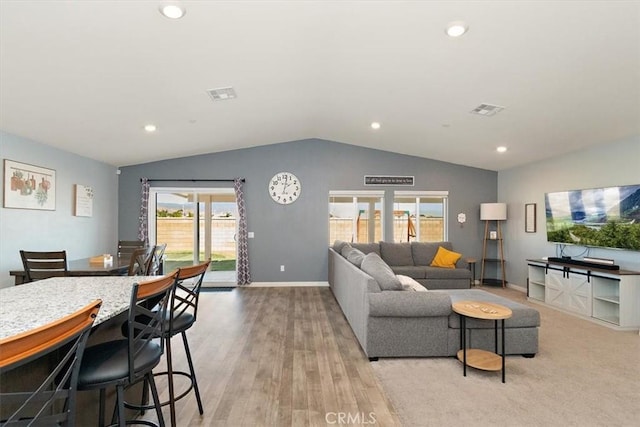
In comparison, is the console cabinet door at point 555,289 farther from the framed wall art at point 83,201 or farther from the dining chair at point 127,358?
the framed wall art at point 83,201

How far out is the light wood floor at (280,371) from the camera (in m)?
2.25

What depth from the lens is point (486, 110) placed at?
4.26 meters

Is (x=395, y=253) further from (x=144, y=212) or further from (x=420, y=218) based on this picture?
(x=144, y=212)

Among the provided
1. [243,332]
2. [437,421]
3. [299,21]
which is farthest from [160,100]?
[437,421]

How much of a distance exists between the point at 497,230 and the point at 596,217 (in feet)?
7.41

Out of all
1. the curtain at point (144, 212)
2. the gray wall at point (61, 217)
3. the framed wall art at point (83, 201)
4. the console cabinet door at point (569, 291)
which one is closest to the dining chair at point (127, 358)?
the gray wall at point (61, 217)

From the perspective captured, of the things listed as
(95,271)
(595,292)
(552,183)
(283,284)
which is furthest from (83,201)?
(552,183)

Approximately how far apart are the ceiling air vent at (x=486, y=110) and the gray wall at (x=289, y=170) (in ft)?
8.86

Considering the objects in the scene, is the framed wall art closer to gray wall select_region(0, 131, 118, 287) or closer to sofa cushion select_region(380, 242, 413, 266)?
gray wall select_region(0, 131, 118, 287)

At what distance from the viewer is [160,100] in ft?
12.9

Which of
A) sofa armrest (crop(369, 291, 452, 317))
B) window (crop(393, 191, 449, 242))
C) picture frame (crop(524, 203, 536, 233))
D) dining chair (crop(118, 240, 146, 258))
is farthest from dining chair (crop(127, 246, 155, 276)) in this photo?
picture frame (crop(524, 203, 536, 233))

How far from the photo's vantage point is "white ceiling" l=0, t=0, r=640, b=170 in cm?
249

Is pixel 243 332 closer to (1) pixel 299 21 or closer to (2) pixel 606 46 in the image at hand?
(1) pixel 299 21

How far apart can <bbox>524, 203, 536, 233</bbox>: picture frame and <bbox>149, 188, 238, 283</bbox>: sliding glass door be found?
581 centimetres
